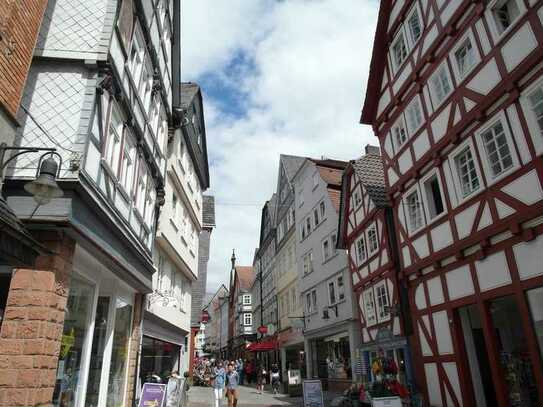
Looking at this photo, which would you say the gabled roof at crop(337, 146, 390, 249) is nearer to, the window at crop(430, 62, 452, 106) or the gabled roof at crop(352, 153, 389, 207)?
the gabled roof at crop(352, 153, 389, 207)

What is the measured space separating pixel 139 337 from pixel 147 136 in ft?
17.6

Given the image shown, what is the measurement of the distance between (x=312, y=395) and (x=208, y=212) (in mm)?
22602

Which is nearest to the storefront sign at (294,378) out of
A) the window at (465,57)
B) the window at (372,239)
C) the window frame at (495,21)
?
the window at (372,239)

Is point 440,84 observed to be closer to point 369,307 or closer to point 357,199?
point 357,199

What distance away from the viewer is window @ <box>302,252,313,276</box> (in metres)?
26.0

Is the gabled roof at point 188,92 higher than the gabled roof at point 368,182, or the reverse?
the gabled roof at point 188,92

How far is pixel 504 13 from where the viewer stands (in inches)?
393

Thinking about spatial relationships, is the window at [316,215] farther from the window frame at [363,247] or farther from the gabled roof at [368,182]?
the window frame at [363,247]

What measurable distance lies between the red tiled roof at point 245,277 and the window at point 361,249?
42.3 m

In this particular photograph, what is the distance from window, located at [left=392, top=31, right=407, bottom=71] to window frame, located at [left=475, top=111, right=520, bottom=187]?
17.0 ft

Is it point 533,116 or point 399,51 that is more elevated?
point 399,51

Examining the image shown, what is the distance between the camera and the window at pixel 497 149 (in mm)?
9250

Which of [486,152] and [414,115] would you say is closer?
[486,152]

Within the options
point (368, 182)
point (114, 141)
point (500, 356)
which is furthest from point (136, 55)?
point (500, 356)
